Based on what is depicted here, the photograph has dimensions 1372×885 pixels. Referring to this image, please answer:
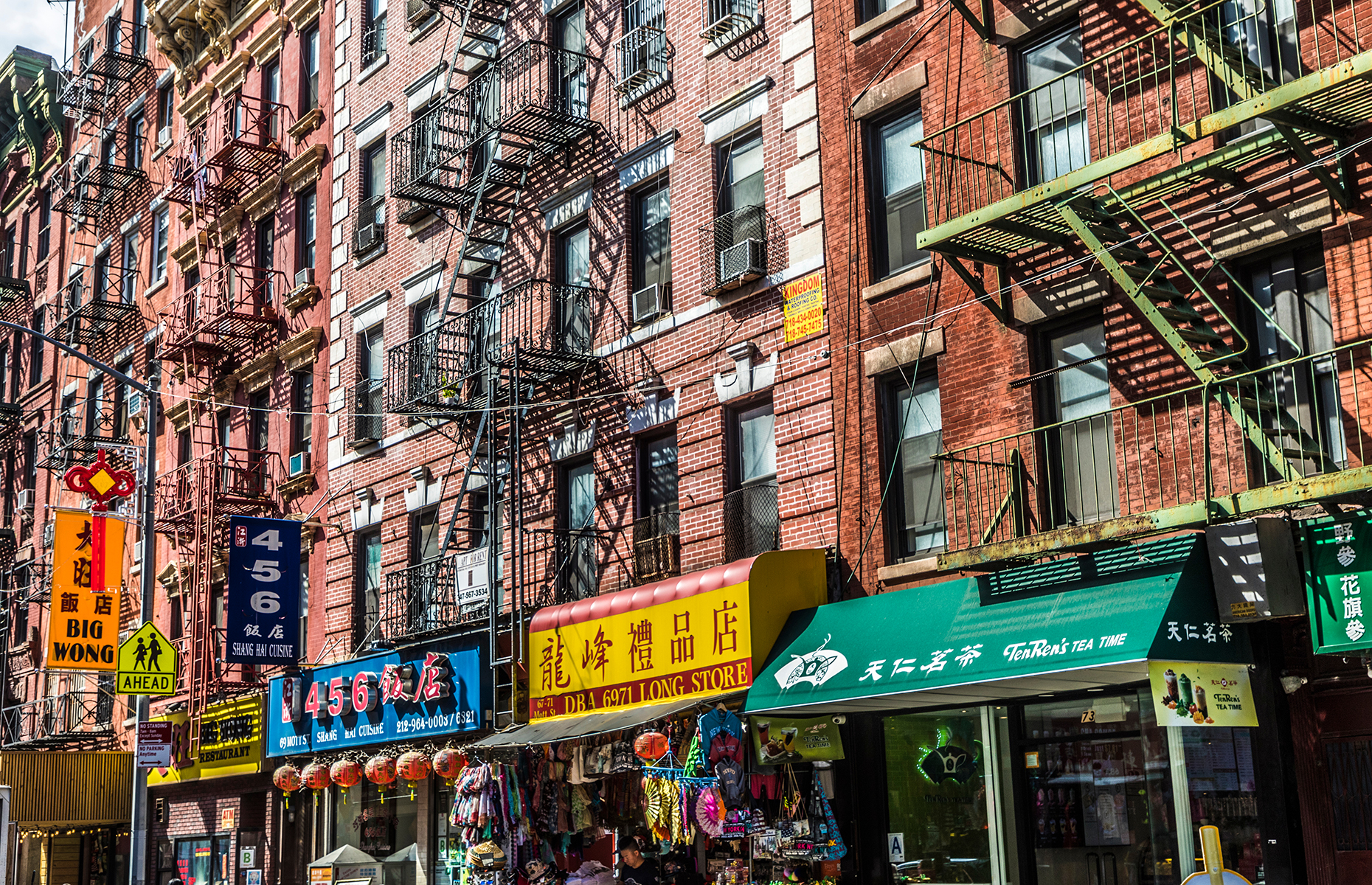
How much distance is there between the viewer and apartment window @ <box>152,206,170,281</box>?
34.9 metres

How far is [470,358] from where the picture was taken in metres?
21.7

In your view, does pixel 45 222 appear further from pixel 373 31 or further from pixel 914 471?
pixel 914 471

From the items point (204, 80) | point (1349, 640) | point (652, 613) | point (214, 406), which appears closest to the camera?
point (1349, 640)

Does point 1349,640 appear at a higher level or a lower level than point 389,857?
higher

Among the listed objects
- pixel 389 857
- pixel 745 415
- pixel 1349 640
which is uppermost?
pixel 745 415

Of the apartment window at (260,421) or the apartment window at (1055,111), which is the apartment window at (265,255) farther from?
the apartment window at (1055,111)

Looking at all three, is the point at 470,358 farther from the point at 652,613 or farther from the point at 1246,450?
the point at 1246,450

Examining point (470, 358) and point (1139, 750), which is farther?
point (470, 358)

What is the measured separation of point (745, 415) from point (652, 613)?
9.21 feet

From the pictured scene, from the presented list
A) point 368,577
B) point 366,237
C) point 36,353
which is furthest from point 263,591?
point 36,353

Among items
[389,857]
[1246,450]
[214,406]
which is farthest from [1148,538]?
[214,406]

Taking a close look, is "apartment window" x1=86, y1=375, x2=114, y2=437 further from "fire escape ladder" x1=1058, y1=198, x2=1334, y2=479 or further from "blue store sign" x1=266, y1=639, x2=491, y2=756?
"fire escape ladder" x1=1058, y1=198, x2=1334, y2=479

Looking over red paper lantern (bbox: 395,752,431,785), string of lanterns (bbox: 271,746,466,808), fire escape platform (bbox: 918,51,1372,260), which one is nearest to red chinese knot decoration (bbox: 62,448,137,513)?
string of lanterns (bbox: 271,746,466,808)

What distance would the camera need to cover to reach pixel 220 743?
26500 millimetres
